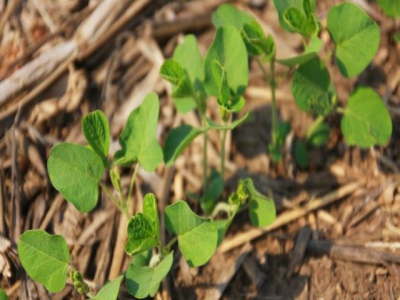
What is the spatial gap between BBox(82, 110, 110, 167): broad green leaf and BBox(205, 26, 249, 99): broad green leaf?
1.05 ft

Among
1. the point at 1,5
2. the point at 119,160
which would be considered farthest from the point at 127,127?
the point at 1,5

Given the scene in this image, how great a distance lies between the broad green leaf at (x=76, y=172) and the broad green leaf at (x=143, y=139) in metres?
0.07

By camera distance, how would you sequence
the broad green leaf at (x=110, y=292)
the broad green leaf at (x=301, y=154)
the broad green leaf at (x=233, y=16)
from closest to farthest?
the broad green leaf at (x=110, y=292) → the broad green leaf at (x=233, y=16) → the broad green leaf at (x=301, y=154)

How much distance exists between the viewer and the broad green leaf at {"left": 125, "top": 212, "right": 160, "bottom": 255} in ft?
4.58

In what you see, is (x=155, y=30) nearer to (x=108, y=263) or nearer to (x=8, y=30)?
(x=8, y=30)

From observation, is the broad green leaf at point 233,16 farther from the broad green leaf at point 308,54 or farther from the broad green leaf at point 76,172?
the broad green leaf at point 76,172

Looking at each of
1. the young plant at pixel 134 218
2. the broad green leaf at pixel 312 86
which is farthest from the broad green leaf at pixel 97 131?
the broad green leaf at pixel 312 86

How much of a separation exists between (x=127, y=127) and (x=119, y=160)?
10cm

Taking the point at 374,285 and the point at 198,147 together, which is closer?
the point at 374,285

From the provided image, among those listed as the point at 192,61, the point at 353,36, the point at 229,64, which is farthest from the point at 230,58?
the point at 353,36

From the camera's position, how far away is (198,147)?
1.89 m

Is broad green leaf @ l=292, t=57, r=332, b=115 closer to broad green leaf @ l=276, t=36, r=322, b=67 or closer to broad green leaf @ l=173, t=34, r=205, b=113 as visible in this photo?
broad green leaf @ l=276, t=36, r=322, b=67

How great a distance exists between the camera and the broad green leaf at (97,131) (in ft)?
4.86

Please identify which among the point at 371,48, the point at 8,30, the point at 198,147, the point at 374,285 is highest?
the point at 8,30
